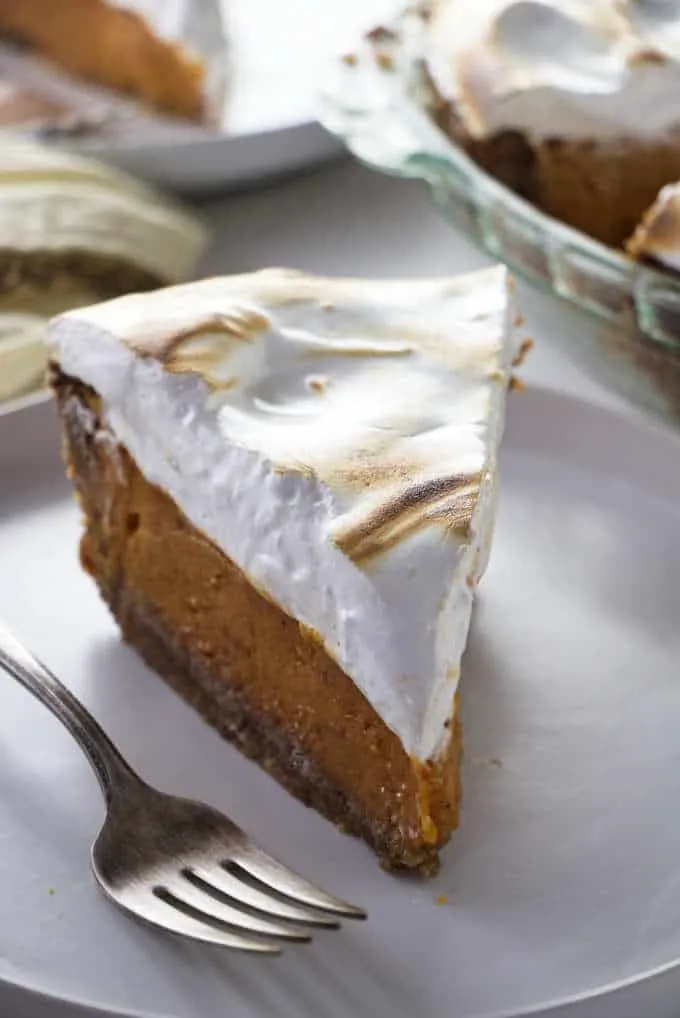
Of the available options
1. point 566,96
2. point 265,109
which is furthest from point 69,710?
point 265,109

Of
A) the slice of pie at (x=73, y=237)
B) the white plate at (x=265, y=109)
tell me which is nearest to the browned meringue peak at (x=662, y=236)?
the white plate at (x=265, y=109)

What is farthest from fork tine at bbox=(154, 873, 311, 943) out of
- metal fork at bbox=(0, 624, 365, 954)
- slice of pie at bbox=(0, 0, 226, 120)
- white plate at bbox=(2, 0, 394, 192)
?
slice of pie at bbox=(0, 0, 226, 120)

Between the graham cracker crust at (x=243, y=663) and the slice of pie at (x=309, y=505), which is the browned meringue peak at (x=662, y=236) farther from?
the graham cracker crust at (x=243, y=663)

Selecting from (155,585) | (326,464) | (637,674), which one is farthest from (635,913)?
(155,585)

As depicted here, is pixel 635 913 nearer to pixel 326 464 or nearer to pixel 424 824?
pixel 424 824

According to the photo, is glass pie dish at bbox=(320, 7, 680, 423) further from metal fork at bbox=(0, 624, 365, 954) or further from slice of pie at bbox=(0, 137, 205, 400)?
metal fork at bbox=(0, 624, 365, 954)

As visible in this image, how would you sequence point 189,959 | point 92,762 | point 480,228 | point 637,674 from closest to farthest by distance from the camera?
point 189,959
point 92,762
point 637,674
point 480,228

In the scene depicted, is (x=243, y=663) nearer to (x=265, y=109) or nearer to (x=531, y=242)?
(x=531, y=242)
